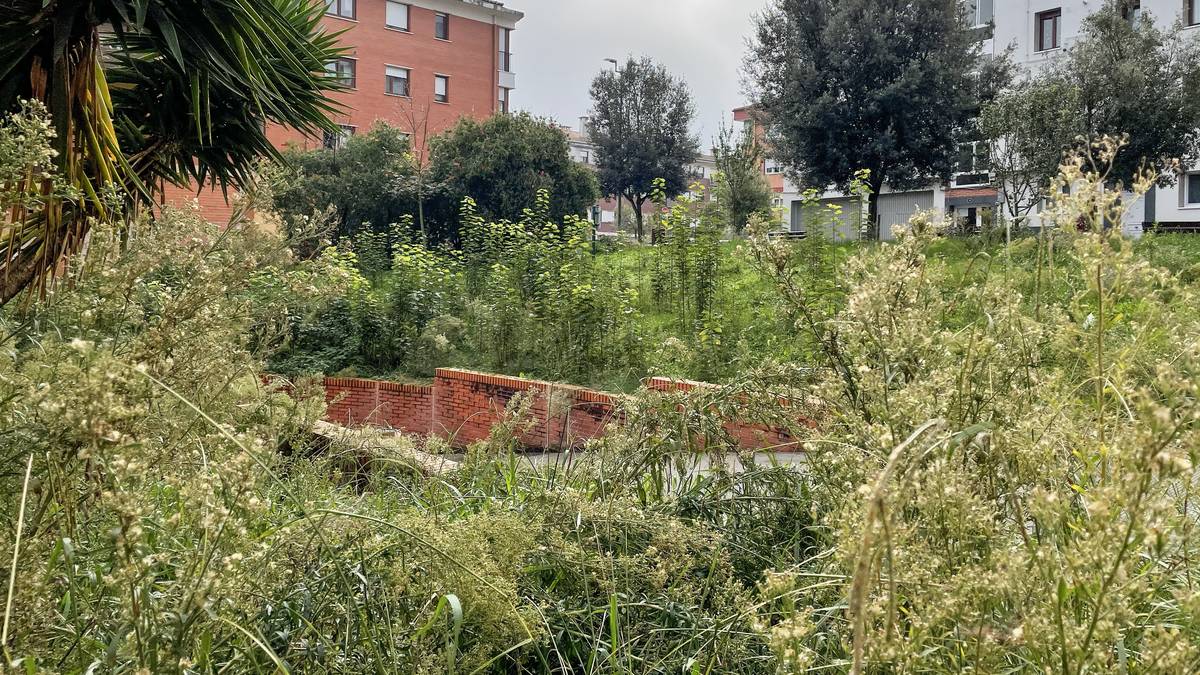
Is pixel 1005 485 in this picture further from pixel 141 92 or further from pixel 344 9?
pixel 344 9

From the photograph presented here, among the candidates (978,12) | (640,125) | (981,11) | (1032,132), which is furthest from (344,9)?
(1032,132)

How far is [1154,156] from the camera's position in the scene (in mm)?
20641

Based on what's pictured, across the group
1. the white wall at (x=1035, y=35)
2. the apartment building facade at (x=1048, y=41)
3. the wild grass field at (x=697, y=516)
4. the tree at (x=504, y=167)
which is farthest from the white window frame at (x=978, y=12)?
the wild grass field at (x=697, y=516)

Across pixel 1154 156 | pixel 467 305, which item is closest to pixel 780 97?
pixel 1154 156

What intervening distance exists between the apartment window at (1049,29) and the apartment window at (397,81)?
24463mm

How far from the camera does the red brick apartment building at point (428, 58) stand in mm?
40688

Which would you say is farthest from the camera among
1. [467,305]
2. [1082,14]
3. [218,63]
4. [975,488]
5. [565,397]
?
[1082,14]

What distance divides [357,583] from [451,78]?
1704 inches

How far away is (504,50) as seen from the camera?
A: 152 feet

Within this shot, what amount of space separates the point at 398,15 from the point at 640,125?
11761 mm

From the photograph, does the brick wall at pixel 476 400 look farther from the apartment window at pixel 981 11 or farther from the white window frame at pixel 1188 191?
the apartment window at pixel 981 11

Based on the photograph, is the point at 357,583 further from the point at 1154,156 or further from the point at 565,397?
the point at 1154,156

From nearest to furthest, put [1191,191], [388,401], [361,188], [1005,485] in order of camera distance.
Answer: [1005,485], [388,401], [361,188], [1191,191]

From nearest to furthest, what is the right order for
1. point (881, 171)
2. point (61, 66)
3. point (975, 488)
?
point (975, 488) → point (61, 66) → point (881, 171)
